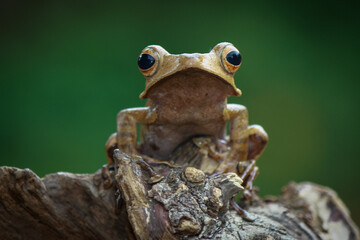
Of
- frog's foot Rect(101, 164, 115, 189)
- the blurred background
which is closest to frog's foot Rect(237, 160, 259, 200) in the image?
frog's foot Rect(101, 164, 115, 189)

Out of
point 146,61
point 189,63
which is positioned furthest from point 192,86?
point 146,61

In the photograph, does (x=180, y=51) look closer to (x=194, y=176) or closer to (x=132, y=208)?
(x=194, y=176)

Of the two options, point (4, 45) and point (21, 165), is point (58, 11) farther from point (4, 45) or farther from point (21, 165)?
point (21, 165)

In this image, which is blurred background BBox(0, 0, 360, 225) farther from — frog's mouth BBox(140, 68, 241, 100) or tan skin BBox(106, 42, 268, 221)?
frog's mouth BBox(140, 68, 241, 100)

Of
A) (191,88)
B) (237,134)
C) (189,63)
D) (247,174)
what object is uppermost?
(189,63)

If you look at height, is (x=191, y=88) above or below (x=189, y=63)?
below

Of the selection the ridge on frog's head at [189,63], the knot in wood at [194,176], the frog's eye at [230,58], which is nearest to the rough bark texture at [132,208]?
the knot in wood at [194,176]

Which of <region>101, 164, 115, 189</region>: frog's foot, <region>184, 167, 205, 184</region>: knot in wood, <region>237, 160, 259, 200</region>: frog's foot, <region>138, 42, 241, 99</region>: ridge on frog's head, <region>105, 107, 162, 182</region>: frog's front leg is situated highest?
<region>138, 42, 241, 99</region>: ridge on frog's head
